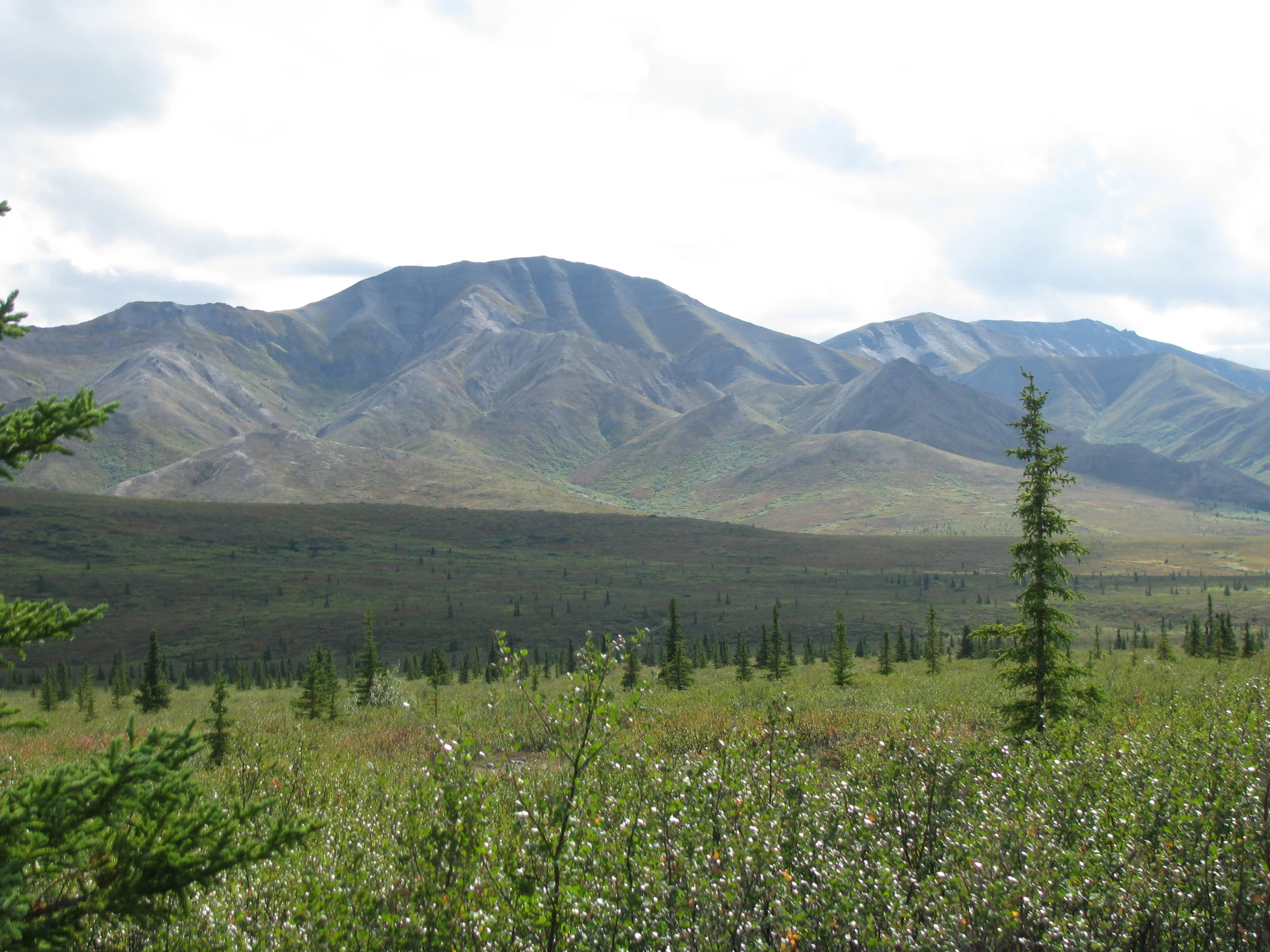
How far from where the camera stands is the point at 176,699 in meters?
50.4

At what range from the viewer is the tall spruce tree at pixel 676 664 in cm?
3356

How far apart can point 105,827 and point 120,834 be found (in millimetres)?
97

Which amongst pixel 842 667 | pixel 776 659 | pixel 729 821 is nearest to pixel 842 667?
pixel 842 667

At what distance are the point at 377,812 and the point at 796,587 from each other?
6399 inches

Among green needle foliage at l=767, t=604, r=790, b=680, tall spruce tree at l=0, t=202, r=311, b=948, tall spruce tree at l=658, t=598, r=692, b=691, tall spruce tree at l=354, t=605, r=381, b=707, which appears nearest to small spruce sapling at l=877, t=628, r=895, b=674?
green needle foliage at l=767, t=604, r=790, b=680

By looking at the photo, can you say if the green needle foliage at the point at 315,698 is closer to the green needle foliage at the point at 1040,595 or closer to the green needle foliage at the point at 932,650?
the green needle foliage at the point at 1040,595

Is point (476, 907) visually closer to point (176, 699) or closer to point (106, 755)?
point (106, 755)

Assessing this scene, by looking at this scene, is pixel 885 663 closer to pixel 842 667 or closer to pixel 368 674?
pixel 842 667

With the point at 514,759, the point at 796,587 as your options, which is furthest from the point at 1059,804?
the point at 796,587

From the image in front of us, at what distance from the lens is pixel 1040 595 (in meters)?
16.2

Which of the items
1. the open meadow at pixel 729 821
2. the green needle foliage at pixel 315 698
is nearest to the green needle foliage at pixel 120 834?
the open meadow at pixel 729 821

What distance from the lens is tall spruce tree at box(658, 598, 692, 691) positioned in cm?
3356

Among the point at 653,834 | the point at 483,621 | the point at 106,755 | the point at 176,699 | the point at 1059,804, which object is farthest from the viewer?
the point at 483,621

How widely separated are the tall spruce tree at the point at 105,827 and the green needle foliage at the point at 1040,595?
49.0 feet
